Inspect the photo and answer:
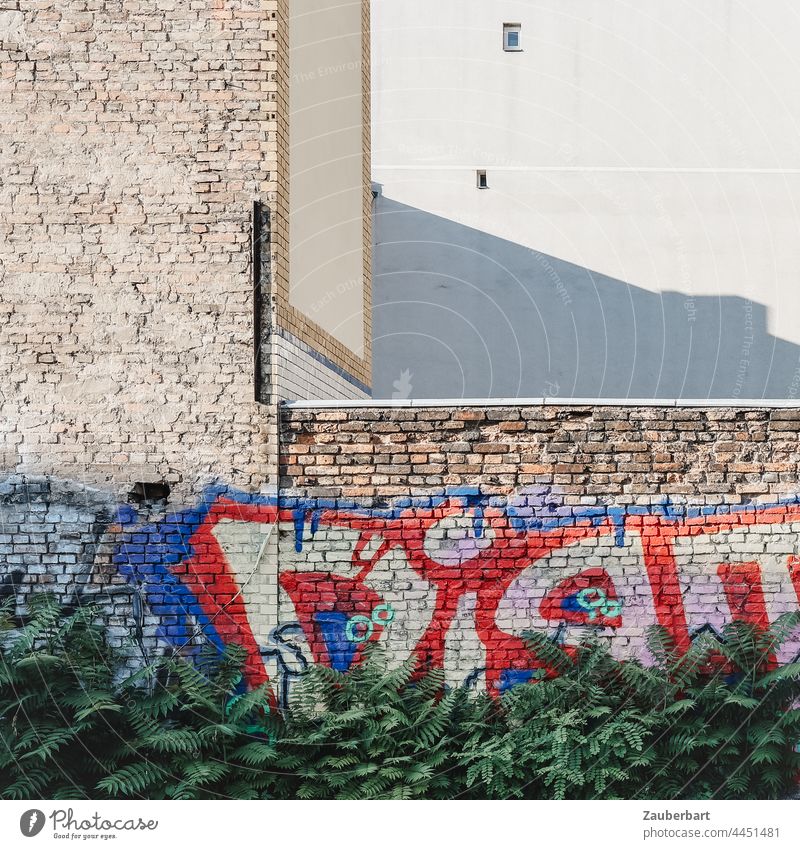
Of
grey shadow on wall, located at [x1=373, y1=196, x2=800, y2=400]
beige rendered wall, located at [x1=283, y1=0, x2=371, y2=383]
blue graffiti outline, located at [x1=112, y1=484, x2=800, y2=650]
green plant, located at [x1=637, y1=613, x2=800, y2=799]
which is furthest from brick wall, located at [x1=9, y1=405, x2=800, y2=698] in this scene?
grey shadow on wall, located at [x1=373, y1=196, x2=800, y2=400]

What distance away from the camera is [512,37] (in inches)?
656

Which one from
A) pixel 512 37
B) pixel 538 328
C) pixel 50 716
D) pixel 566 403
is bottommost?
pixel 50 716

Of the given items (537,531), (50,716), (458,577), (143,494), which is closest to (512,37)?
(537,531)

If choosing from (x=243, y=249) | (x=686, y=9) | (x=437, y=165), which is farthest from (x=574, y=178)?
(x=243, y=249)

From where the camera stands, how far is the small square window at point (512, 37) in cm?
1661

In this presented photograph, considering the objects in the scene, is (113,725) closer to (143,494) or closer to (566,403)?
(143,494)

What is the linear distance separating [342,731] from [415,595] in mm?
1155

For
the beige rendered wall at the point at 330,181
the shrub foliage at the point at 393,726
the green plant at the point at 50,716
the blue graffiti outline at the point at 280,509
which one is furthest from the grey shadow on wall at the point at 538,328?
the green plant at the point at 50,716

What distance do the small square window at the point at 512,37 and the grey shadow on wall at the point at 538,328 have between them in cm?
303

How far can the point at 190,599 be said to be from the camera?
807cm

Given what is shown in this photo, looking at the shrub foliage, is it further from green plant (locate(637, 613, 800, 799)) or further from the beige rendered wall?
the beige rendered wall

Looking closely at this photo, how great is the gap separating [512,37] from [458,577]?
37.3ft

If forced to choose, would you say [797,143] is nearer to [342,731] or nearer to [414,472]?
[414,472]

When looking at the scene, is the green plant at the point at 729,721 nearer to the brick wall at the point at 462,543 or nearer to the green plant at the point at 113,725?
the brick wall at the point at 462,543
